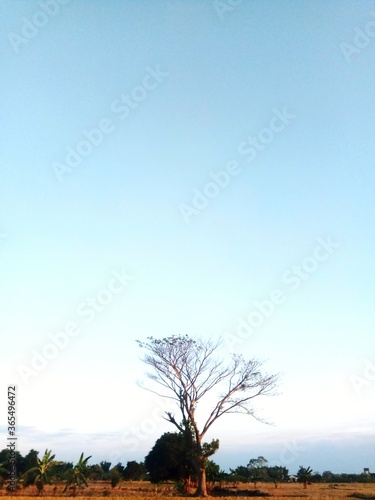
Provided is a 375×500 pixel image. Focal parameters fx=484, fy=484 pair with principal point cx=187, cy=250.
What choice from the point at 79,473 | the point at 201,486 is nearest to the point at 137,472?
the point at 79,473

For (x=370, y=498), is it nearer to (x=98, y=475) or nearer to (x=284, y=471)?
(x=284, y=471)

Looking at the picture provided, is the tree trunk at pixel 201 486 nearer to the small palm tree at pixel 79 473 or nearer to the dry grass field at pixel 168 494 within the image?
the dry grass field at pixel 168 494

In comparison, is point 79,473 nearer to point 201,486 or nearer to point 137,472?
point 201,486

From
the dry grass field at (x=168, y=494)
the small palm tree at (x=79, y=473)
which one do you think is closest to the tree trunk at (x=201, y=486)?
the dry grass field at (x=168, y=494)

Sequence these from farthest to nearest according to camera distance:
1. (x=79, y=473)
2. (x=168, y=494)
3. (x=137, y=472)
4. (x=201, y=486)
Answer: (x=137, y=472) → (x=79, y=473) → (x=168, y=494) → (x=201, y=486)

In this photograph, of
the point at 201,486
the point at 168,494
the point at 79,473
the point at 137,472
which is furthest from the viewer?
the point at 137,472

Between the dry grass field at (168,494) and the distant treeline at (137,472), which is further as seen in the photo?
the distant treeline at (137,472)

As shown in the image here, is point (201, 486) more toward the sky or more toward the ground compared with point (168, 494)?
more toward the sky

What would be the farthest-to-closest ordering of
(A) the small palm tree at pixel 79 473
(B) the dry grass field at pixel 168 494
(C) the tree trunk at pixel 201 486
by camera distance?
(A) the small palm tree at pixel 79 473 → (C) the tree trunk at pixel 201 486 → (B) the dry grass field at pixel 168 494

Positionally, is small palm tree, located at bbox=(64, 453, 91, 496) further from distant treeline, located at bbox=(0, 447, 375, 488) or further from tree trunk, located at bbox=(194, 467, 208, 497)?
tree trunk, located at bbox=(194, 467, 208, 497)

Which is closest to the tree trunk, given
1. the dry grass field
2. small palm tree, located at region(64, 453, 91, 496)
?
the dry grass field

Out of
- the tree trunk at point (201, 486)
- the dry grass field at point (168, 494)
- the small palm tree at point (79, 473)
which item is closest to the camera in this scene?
the dry grass field at point (168, 494)

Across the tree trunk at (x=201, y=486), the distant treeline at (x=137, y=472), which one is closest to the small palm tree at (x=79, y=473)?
the distant treeline at (x=137, y=472)

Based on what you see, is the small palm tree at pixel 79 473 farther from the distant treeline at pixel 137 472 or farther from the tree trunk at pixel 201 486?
the tree trunk at pixel 201 486
